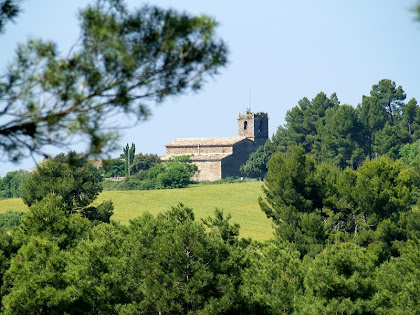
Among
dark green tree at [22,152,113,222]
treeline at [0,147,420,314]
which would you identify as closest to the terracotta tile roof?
dark green tree at [22,152,113,222]

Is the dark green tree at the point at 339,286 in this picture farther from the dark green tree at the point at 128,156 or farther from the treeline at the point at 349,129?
the dark green tree at the point at 128,156

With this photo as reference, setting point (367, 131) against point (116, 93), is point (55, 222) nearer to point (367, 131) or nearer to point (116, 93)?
point (116, 93)

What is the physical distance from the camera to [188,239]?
30172 millimetres

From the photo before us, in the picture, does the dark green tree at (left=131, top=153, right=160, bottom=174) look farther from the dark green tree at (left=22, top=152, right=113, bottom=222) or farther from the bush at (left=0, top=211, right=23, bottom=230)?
the dark green tree at (left=22, top=152, right=113, bottom=222)

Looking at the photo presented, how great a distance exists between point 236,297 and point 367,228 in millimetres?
25256

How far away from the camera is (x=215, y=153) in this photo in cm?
11706

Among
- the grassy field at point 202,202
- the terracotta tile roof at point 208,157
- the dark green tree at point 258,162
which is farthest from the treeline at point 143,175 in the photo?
the dark green tree at point 258,162

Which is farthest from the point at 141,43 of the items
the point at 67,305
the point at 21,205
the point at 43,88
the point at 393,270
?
the point at 21,205

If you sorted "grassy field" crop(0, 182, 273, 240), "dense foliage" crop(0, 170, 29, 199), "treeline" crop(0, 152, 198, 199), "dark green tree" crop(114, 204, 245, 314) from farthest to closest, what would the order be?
"dense foliage" crop(0, 170, 29, 199) < "treeline" crop(0, 152, 198, 199) < "grassy field" crop(0, 182, 273, 240) < "dark green tree" crop(114, 204, 245, 314)

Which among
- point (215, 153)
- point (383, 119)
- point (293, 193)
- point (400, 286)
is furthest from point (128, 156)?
point (400, 286)

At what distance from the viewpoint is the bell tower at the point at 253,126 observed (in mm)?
134625

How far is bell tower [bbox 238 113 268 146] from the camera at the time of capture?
442ft

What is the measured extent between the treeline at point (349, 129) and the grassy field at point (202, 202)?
14.2 metres

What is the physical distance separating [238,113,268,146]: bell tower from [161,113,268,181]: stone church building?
6.36ft
